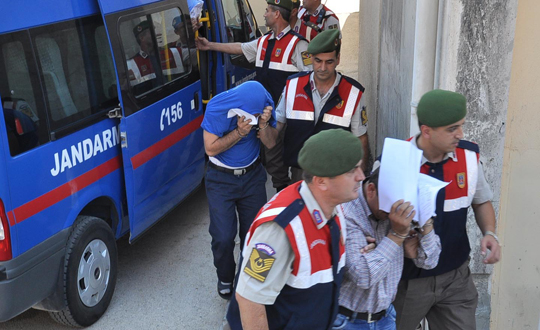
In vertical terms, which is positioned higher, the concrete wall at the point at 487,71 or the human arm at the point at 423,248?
the concrete wall at the point at 487,71

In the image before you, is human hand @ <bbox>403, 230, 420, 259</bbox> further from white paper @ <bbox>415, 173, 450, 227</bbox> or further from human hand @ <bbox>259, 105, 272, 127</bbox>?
human hand @ <bbox>259, 105, 272, 127</bbox>

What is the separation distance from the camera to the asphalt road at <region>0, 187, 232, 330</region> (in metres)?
4.71

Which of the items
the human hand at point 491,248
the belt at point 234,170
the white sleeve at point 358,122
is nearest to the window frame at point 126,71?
the belt at point 234,170

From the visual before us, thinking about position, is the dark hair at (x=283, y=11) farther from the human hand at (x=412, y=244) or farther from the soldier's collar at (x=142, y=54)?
the human hand at (x=412, y=244)

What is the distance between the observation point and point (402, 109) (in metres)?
4.70

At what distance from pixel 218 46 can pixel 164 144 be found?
60.7 inches

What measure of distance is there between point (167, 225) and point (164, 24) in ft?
6.62

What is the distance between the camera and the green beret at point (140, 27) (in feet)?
16.3

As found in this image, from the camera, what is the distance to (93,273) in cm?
455

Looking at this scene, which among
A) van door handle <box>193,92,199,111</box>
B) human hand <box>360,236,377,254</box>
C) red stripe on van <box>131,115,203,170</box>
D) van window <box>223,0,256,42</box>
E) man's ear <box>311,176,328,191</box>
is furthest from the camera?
van window <box>223,0,256,42</box>

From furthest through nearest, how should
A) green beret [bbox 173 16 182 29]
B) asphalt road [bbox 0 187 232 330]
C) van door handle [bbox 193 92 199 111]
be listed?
van door handle [bbox 193 92 199 111] → green beret [bbox 173 16 182 29] → asphalt road [bbox 0 187 232 330]

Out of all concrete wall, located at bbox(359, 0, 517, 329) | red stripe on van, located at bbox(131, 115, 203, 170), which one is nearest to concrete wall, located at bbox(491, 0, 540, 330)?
concrete wall, located at bbox(359, 0, 517, 329)

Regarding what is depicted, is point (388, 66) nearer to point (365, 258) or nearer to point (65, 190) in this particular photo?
point (65, 190)

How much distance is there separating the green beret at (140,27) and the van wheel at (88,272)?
149cm
